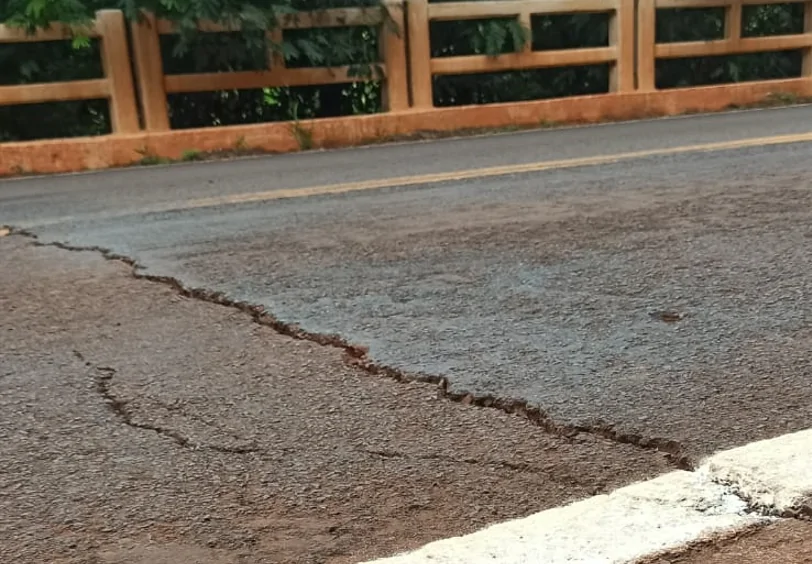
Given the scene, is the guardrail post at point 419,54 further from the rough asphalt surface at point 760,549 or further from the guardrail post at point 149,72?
the rough asphalt surface at point 760,549

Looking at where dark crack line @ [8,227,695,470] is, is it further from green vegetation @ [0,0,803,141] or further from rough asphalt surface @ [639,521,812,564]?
green vegetation @ [0,0,803,141]

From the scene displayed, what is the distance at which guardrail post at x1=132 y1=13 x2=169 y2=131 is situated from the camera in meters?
8.91

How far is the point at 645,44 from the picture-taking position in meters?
11.0

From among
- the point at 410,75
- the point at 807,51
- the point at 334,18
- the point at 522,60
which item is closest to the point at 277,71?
the point at 334,18

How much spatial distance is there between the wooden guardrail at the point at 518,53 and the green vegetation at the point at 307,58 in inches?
7.3

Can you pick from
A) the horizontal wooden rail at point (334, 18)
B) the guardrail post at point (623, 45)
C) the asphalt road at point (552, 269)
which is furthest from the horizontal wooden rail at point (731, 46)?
the asphalt road at point (552, 269)

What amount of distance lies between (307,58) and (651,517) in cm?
886

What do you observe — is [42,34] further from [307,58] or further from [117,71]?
[307,58]

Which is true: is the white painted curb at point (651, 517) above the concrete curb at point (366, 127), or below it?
below

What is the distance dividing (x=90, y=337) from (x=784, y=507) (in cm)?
204

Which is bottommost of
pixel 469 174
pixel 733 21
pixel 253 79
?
pixel 469 174

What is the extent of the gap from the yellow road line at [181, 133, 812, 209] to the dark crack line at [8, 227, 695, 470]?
210 cm

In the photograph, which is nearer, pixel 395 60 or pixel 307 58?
pixel 395 60

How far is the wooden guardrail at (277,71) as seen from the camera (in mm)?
8953
